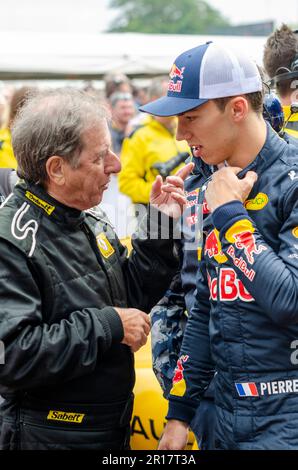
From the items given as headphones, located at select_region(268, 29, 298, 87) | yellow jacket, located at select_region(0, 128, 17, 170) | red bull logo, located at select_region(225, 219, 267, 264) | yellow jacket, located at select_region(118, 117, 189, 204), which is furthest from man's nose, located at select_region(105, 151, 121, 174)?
yellow jacket, located at select_region(118, 117, 189, 204)

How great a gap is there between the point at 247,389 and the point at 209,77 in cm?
94

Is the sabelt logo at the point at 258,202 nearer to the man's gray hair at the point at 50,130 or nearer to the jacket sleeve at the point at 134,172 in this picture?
the man's gray hair at the point at 50,130

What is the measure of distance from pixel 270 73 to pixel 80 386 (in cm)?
219

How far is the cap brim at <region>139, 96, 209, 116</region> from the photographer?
2.14 meters

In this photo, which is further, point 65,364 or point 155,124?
point 155,124

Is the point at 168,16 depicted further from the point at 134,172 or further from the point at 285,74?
the point at 285,74

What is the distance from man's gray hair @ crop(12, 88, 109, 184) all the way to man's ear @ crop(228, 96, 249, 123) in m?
0.50

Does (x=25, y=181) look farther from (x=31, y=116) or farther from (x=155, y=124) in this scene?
(x=155, y=124)

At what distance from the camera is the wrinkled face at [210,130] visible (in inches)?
84.2

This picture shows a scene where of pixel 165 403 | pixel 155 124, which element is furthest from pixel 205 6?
pixel 165 403

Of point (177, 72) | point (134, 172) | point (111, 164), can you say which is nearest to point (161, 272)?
point (111, 164)

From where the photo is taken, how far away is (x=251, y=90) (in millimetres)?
2152

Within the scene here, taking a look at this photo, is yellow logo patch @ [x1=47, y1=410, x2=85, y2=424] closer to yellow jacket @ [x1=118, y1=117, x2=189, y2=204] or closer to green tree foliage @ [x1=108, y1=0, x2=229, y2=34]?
yellow jacket @ [x1=118, y1=117, x2=189, y2=204]
